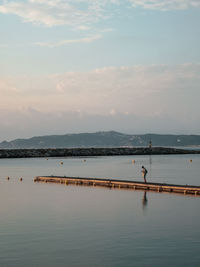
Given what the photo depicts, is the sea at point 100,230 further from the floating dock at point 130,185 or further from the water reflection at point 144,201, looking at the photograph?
the floating dock at point 130,185

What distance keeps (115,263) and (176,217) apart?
11.8 meters

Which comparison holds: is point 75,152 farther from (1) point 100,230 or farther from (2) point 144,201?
(1) point 100,230

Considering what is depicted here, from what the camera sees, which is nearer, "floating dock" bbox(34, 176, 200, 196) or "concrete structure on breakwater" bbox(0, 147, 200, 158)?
"floating dock" bbox(34, 176, 200, 196)

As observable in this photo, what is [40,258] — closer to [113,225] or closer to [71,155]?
[113,225]

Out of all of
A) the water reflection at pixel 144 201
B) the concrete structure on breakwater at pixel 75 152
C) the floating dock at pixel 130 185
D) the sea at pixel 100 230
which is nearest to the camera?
the sea at pixel 100 230

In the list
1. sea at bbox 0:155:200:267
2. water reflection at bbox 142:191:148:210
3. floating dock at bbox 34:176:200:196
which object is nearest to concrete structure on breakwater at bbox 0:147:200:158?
floating dock at bbox 34:176:200:196

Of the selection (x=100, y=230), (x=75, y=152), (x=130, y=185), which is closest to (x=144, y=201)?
(x=130, y=185)

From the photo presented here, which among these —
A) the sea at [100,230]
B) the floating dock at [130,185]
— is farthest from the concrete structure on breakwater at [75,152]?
the sea at [100,230]

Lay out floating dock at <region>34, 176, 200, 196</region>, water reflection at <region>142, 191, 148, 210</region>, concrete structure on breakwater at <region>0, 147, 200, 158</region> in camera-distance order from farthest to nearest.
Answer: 1. concrete structure on breakwater at <region>0, 147, 200, 158</region>
2. floating dock at <region>34, 176, 200, 196</region>
3. water reflection at <region>142, 191, 148, 210</region>

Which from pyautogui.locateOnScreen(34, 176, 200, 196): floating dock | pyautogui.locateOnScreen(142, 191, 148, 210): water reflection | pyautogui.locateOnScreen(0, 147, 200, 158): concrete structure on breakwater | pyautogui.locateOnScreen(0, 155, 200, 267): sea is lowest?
pyautogui.locateOnScreen(0, 155, 200, 267): sea

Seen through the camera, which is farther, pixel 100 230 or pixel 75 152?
pixel 75 152

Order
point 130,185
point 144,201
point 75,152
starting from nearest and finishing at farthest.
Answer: point 144,201
point 130,185
point 75,152

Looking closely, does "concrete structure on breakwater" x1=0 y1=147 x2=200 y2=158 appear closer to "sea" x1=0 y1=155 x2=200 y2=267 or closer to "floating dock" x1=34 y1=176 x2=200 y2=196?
"floating dock" x1=34 y1=176 x2=200 y2=196

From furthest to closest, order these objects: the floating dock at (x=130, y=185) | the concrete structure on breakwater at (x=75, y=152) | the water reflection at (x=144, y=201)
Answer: the concrete structure on breakwater at (x=75, y=152)
the floating dock at (x=130, y=185)
the water reflection at (x=144, y=201)
